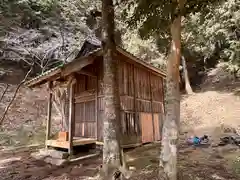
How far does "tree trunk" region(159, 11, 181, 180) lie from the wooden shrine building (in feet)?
12.1

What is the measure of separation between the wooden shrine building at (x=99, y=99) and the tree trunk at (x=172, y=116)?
12.1 ft

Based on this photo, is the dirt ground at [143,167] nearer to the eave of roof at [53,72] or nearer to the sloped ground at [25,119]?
the eave of roof at [53,72]

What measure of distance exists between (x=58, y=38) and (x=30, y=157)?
8.92 metres

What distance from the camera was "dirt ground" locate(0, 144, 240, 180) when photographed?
5941 millimetres

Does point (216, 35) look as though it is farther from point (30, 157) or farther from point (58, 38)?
point (30, 157)

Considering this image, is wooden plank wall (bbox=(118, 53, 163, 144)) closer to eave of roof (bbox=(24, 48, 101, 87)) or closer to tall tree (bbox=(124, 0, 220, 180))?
eave of roof (bbox=(24, 48, 101, 87))

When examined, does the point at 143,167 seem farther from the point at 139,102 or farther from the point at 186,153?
the point at 139,102

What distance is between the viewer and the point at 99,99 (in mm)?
9734

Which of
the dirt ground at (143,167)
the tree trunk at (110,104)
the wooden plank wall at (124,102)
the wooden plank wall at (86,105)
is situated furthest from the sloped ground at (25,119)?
the tree trunk at (110,104)

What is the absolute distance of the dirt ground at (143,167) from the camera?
594cm

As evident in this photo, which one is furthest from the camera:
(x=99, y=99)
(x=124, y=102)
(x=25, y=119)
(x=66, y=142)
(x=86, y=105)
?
(x=25, y=119)

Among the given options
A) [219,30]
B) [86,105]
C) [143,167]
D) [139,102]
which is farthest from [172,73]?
[219,30]

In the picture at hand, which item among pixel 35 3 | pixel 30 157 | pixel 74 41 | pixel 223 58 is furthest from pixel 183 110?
pixel 35 3

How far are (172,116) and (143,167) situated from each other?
2559 millimetres
